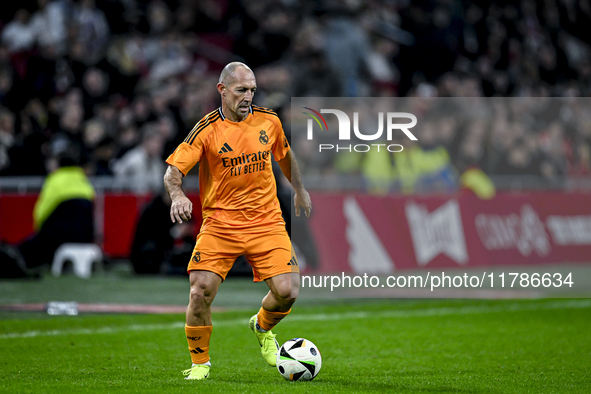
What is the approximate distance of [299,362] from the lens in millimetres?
6250

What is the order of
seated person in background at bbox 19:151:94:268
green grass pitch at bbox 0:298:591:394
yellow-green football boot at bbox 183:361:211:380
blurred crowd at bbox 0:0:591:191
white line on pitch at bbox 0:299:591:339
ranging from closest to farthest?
green grass pitch at bbox 0:298:591:394
yellow-green football boot at bbox 183:361:211:380
white line on pitch at bbox 0:299:591:339
seated person in background at bbox 19:151:94:268
blurred crowd at bbox 0:0:591:191

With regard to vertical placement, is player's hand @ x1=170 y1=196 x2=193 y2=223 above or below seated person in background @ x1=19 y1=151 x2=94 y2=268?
above

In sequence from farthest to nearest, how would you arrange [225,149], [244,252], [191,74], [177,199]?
[191,74]
[244,252]
[225,149]
[177,199]

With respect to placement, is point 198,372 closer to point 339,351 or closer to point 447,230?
point 339,351

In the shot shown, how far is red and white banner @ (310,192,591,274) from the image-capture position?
46.7 feet

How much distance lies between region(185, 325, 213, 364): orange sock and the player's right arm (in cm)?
84

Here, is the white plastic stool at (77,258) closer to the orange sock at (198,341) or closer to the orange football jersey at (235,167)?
the orange football jersey at (235,167)

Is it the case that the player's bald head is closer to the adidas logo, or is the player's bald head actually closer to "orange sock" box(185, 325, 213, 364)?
the adidas logo

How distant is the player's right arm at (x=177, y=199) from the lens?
5797mm

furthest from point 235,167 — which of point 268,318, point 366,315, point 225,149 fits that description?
point 366,315

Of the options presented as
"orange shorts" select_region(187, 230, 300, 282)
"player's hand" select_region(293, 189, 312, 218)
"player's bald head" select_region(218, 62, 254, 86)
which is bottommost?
"orange shorts" select_region(187, 230, 300, 282)

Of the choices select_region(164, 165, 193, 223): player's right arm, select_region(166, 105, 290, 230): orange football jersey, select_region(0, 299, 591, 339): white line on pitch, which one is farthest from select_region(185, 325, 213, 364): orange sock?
select_region(0, 299, 591, 339): white line on pitch

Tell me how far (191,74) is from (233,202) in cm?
1270

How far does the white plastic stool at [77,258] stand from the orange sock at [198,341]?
8.37m
